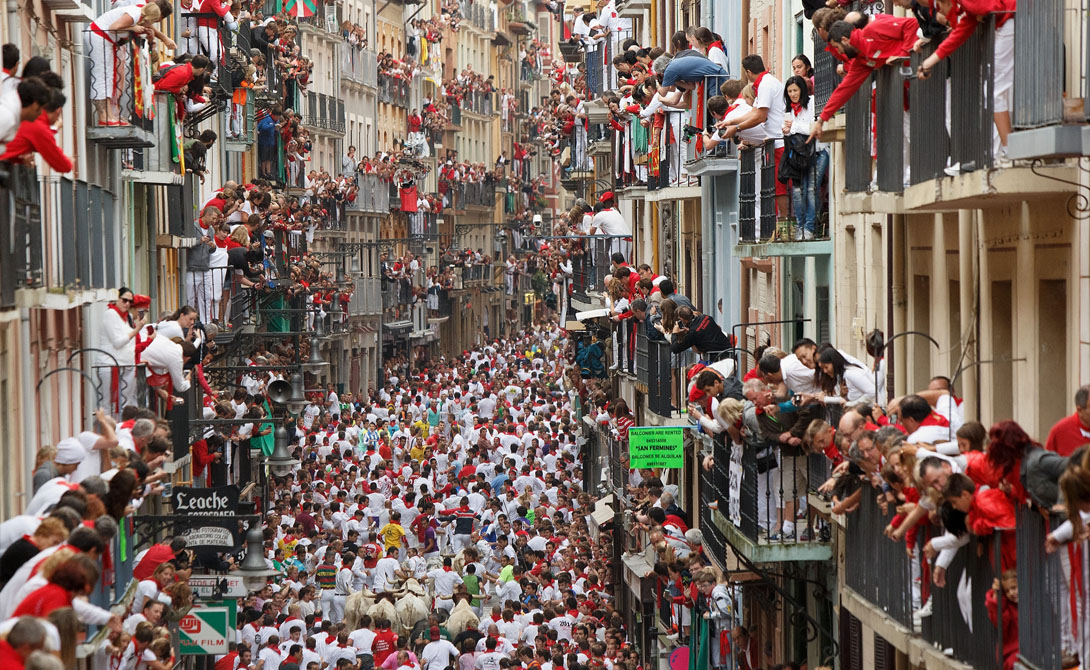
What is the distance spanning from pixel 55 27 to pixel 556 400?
138 ft

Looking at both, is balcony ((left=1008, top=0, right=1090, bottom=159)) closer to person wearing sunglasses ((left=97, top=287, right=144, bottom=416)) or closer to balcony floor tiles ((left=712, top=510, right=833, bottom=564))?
balcony floor tiles ((left=712, top=510, right=833, bottom=564))

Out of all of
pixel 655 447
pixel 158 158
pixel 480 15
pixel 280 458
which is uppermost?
pixel 480 15

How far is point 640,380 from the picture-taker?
33.3m

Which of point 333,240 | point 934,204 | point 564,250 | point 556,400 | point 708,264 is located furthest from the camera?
point 333,240

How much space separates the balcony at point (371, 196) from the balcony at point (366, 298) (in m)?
2.45

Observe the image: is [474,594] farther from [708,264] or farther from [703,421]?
[703,421]

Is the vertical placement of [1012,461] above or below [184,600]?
above

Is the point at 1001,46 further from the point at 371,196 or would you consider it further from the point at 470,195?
the point at 470,195

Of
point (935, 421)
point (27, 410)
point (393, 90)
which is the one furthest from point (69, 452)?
point (393, 90)

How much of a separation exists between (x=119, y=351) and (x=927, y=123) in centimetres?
1059

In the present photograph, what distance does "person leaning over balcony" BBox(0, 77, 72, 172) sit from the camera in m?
14.8

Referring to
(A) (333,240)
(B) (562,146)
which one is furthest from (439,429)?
(A) (333,240)

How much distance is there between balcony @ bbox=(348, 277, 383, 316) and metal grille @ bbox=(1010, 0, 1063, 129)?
60279 mm

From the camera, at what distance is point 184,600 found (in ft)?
73.5
